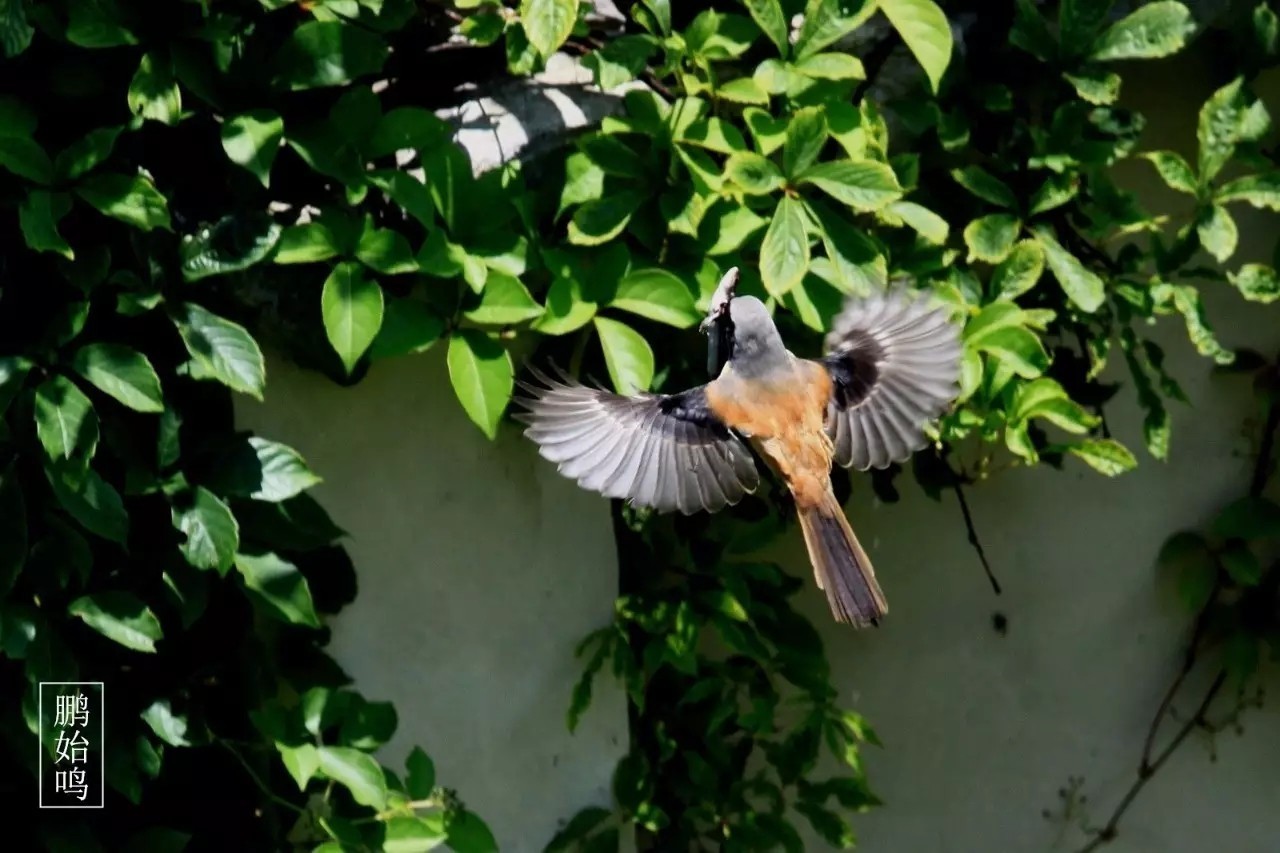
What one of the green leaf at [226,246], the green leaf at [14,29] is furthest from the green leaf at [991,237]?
the green leaf at [14,29]

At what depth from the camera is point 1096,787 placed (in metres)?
3.54

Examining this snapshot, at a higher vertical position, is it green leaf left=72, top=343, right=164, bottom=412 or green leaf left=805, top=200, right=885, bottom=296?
green leaf left=805, top=200, right=885, bottom=296

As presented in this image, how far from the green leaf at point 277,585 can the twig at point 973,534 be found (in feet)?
4.67

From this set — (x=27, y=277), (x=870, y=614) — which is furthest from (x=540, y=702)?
(x=27, y=277)

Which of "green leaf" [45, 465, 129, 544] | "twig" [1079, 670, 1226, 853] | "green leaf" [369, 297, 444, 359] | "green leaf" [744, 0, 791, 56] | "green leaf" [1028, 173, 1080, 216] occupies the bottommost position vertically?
"twig" [1079, 670, 1226, 853]

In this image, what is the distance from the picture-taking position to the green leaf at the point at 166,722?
243 centimetres

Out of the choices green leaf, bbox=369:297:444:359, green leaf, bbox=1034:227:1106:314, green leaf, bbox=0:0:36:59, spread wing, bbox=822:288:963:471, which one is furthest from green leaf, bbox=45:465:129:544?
green leaf, bbox=1034:227:1106:314

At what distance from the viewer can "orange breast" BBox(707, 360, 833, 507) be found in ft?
8.02

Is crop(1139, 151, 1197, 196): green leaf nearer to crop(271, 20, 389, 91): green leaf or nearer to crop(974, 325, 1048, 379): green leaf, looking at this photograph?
crop(974, 325, 1048, 379): green leaf

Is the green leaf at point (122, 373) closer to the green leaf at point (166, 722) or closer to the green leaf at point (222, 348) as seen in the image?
the green leaf at point (222, 348)

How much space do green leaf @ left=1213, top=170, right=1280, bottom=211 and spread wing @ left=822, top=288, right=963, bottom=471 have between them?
0.62m

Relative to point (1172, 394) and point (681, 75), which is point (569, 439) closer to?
point (681, 75)

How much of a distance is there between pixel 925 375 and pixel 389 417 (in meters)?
0.93

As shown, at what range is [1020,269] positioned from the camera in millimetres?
2766
